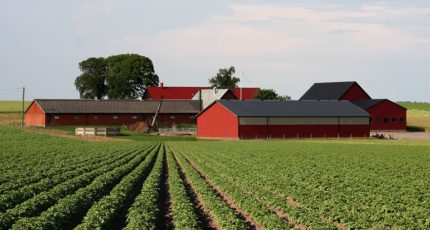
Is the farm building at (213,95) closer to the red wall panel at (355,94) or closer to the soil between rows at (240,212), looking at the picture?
the red wall panel at (355,94)

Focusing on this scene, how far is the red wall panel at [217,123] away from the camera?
80688 mm

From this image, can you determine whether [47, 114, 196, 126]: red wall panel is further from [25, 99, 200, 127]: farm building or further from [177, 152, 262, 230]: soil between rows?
[177, 152, 262, 230]: soil between rows

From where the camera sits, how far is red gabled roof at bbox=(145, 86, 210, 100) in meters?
134

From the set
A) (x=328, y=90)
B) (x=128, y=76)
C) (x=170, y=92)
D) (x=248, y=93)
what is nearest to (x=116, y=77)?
(x=128, y=76)

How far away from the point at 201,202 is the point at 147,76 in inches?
5011

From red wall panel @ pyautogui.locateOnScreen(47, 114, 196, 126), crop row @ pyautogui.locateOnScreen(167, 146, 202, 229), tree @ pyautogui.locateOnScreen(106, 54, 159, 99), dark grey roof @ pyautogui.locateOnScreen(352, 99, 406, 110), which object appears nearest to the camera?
crop row @ pyautogui.locateOnScreen(167, 146, 202, 229)

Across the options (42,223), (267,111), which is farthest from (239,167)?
(267,111)

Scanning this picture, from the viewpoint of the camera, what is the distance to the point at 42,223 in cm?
1675

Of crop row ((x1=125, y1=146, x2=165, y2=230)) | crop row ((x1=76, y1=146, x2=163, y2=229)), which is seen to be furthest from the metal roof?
crop row ((x1=125, y1=146, x2=165, y2=230))

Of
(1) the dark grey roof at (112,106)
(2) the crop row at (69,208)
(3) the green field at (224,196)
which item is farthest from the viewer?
(1) the dark grey roof at (112,106)

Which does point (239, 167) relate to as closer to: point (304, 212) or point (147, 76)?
point (304, 212)

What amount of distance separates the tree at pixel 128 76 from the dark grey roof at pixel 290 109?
63.5 metres

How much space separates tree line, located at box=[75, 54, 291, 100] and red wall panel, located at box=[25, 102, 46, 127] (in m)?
32.1

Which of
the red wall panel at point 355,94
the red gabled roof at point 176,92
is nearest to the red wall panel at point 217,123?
the red wall panel at point 355,94
